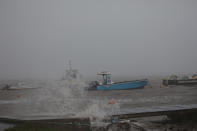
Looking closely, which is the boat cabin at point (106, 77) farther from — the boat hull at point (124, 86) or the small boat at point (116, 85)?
the boat hull at point (124, 86)

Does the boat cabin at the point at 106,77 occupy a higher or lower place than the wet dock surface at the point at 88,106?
higher

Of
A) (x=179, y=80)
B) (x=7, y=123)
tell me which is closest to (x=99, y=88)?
(x=179, y=80)

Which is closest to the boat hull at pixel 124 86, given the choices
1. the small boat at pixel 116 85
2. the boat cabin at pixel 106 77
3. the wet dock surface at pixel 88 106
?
the small boat at pixel 116 85

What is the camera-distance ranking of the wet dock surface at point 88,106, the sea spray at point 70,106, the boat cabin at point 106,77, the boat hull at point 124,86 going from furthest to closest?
the boat cabin at point 106,77 < the boat hull at point 124,86 < the sea spray at point 70,106 < the wet dock surface at point 88,106

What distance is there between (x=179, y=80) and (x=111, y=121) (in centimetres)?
4068

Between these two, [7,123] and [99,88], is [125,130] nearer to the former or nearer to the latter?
[7,123]

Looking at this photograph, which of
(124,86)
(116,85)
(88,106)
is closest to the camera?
(88,106)

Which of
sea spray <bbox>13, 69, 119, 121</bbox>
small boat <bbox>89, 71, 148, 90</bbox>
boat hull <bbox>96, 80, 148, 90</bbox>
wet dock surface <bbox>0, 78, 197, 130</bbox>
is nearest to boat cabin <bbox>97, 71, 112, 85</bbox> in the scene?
small boat <bbox>89, 71, 148, 90</bbox>

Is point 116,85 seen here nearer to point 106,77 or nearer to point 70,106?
point 106,77

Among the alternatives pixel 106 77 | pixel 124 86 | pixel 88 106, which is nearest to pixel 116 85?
pixel 124 86

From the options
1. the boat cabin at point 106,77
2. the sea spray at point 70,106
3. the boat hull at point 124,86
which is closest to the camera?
the sea spray at point 70,106

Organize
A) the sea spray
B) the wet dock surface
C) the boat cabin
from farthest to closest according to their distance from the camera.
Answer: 1. the boat cabin
2. the sea spray
3. the wet dock surface

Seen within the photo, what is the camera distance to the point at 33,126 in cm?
1030

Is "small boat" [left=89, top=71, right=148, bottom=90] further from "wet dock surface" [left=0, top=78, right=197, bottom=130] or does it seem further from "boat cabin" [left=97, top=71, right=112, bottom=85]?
"wet dock surface" [left=0, top=78, right=197, bottom=130]
